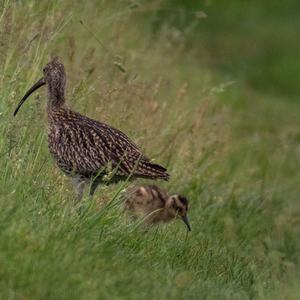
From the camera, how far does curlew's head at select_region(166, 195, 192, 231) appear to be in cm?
1033

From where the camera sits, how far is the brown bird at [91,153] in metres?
9.45

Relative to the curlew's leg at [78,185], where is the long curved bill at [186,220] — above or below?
below

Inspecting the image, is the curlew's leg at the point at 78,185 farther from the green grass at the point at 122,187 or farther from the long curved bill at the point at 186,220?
the long curved bill at the point at 186,220

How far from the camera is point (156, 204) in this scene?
10.6 metres

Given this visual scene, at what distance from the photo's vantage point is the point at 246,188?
12898 mm

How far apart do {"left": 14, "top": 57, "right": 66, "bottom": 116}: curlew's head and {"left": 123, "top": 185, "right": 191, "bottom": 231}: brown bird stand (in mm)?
911

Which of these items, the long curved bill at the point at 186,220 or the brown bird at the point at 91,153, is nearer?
the brown bird at the point at 91,153

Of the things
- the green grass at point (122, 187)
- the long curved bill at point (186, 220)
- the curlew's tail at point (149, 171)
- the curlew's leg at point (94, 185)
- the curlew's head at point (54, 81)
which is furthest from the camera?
the long curved bill at point (186, 220)

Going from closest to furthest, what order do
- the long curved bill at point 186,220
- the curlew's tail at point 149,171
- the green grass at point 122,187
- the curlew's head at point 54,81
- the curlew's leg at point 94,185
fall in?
the green grass at point 122,187 → the curlew's leg at point 94,185 → the curlew's tail at point 149,171 → the curlew's head at point 54,81 → the long curved bill at point 186,220

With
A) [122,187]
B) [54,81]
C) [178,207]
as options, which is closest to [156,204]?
[178,207]

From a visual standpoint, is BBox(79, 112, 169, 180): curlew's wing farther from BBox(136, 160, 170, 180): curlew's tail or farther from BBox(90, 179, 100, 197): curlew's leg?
BBox(90, 179, 100, 197): curlew's leg

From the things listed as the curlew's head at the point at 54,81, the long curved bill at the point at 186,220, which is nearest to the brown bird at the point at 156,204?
the long curved bill at the point at 186,220

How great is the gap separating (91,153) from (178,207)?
46.7 inches

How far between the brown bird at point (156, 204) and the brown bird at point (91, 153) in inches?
21.8
